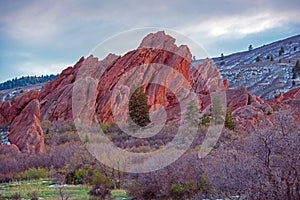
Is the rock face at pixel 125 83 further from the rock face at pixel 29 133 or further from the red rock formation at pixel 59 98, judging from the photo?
the rock face at pixel 29 133

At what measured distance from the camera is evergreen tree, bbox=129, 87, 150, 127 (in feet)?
137

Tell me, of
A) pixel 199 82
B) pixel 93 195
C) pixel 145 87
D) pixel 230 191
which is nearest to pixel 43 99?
pixel 145 87

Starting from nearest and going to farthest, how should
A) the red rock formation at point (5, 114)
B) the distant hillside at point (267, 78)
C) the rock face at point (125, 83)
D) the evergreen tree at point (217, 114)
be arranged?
the evergreen tree at point (217, 114)
the red rock formation at point (5, 114)
the rock face at point (125, 83)
the distant hillside at point (267, 78)

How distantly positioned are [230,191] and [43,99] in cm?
4424

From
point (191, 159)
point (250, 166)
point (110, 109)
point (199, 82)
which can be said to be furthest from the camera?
point (199, 82)

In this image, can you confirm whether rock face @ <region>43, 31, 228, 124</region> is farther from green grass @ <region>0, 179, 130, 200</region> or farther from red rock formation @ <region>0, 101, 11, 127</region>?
green grass @ <region>0, 179, 130, 200</region>

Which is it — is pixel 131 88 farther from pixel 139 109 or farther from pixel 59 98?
pixel 59 98

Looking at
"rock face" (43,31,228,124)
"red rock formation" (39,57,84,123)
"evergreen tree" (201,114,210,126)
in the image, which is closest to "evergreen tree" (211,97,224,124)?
"evergreen tree" (201,114,210,126)

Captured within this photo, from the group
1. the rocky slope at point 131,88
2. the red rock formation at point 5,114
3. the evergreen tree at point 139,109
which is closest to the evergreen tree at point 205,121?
the rocky slope at point 131,88

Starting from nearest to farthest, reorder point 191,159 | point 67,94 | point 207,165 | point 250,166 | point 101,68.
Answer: point 250,166 → point 207,165 → point 191,159 → point 67,94 → point 101,68

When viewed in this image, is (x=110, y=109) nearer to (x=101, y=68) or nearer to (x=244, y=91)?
(x=101, y=68)

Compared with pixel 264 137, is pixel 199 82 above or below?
above

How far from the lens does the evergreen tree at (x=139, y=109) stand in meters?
41.7

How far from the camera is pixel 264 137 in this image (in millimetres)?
11906
